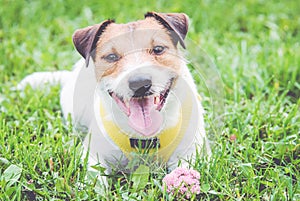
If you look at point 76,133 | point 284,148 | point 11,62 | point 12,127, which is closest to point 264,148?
point 284,148

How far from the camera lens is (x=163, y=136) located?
3.04 metres

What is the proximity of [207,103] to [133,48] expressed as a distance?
1197 millimetres

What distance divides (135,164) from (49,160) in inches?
19.2

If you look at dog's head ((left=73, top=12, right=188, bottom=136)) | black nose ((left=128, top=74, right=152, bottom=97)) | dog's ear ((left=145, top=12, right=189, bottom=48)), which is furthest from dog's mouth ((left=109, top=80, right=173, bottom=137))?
dog's ear ((left=145, top=12, right=189, bottom=48))

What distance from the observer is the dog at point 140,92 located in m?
2.84

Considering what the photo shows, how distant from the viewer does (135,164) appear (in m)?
3.07

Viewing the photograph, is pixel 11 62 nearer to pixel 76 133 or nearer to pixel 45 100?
pixel 45 100

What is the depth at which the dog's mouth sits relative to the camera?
2896mm

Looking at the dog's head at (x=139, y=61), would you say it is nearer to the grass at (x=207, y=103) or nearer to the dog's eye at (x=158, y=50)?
the dog's eye at (x=158, y=50)

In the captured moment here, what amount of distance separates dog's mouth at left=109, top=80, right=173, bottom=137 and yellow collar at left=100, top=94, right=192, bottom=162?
4.3 inches

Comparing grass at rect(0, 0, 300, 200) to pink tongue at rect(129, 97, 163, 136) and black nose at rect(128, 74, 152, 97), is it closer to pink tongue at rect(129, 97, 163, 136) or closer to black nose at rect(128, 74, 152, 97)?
pink tongue at rect(129, 97, 163, 136)

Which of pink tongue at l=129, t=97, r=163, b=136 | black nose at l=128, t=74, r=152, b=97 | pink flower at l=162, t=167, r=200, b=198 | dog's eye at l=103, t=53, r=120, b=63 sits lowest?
pink flower at l=162, t=167, r=200, b=198

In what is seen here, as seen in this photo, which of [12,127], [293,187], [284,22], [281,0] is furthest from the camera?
[281,0]

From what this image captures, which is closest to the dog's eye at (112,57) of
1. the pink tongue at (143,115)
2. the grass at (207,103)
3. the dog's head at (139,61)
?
the dog's head at (139,61)
